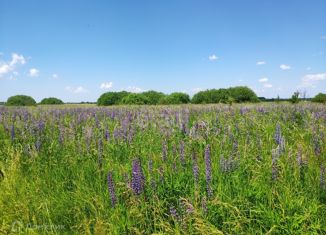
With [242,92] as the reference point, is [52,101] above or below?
below

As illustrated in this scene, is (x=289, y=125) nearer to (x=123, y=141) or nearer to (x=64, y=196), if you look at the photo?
(x=123, y=141)

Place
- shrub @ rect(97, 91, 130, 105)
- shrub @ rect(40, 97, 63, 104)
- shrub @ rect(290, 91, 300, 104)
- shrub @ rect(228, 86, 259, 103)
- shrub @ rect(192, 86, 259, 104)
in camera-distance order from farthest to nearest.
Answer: shrub @ rect(40, 97, 63, 104) → shrub @ rect(228, 86, 259, 103) → shrub @ rect(192, 86, 259, 104) → shrub @ rect(97, 91, 130, 105) → shrub @ rect(290, 91, 300, 104)

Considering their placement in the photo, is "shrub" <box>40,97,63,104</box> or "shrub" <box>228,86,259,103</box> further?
"shrub" <box>40,97,63,104</box>

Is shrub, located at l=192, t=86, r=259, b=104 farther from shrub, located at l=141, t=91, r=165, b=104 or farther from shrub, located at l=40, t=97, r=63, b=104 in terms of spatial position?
shrub, located at l=40, t=97, r=63, b=104

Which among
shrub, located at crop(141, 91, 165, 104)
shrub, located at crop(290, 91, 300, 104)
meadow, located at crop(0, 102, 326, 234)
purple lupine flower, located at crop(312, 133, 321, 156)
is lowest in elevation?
meadow, located at crop(0, 102, 326, 234)

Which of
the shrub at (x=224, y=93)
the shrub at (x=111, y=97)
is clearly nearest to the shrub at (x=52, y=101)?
the shrub at (x=111, y=97)

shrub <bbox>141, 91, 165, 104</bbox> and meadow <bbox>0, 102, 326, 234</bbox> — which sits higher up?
shrub <bbox>141, 91, 165, 104</bbox>

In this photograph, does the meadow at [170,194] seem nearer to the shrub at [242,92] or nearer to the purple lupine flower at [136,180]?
the purple lupine flower at [136,180]

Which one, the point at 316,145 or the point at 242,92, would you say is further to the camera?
the point at 242,92

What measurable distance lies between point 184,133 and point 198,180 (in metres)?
2.68

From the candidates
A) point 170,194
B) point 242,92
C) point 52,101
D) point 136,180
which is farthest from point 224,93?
point 136,180

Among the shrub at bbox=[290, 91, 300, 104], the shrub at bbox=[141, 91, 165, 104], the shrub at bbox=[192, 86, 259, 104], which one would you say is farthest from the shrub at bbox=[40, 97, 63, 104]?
the shrub at bbox=[290, 91, 300, 104]

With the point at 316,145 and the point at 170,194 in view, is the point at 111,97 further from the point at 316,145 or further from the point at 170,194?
the point at 170,194

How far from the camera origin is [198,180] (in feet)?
11.8
